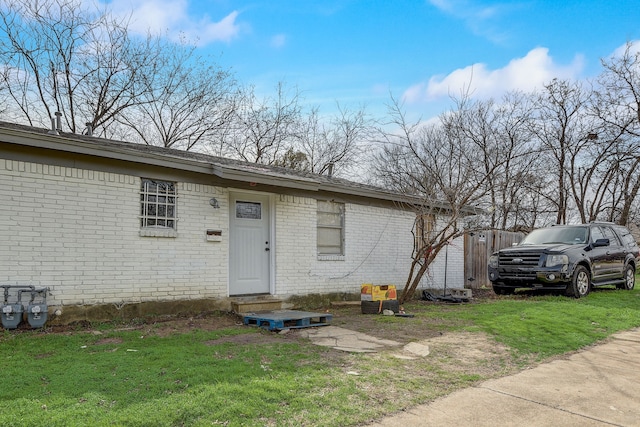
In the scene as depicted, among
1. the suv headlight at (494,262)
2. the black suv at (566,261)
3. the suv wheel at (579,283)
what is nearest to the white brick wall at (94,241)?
the suv headlight at (494,262)

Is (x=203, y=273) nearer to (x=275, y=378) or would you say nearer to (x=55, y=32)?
(x=275, y=378)

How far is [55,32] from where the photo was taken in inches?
666

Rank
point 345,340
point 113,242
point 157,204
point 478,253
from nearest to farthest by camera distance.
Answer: point 345,340 → point 113,242 → point 157,204 → point 478,253

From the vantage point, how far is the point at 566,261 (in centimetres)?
1136

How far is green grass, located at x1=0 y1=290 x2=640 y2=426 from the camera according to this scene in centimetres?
358

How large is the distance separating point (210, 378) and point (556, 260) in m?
A: 9.89

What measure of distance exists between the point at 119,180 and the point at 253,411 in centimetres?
541

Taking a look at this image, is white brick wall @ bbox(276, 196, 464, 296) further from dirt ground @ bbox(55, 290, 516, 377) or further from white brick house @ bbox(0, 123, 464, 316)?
dirt ground @ bbox(55, 290, 516, 377)

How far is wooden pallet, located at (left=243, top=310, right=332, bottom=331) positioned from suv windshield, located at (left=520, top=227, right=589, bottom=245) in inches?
306

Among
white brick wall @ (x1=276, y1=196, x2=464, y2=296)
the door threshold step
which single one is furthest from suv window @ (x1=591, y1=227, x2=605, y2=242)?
the door threshold step

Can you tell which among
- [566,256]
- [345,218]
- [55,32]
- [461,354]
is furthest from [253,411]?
Answer: [55,32]

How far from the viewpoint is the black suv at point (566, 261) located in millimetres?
11406

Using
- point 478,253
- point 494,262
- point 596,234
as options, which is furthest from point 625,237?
point 494,262

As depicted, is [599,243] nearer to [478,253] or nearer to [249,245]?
[478,253]
